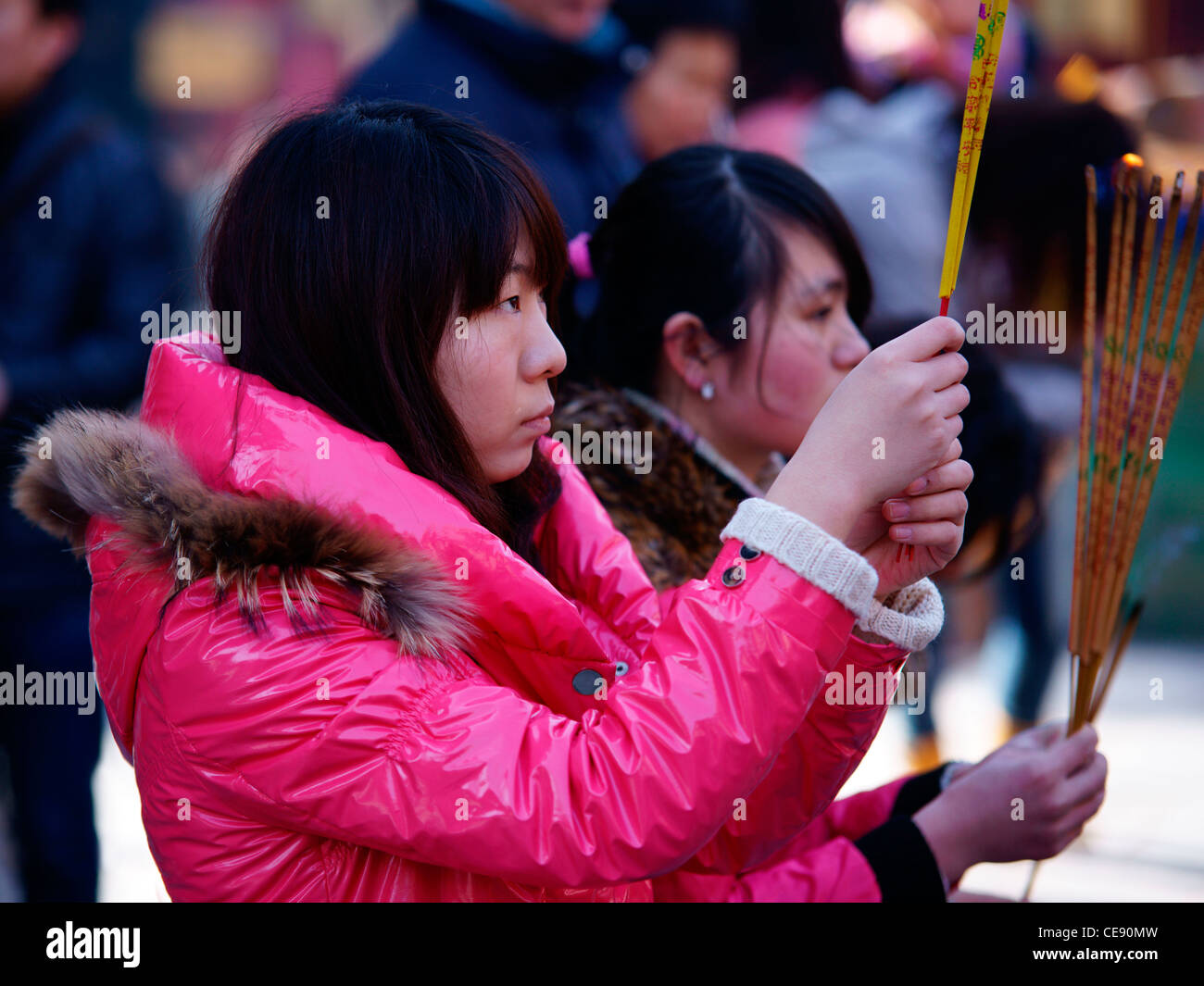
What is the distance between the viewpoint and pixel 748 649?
104 centimetres

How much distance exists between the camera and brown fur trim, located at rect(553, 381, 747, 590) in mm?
1731

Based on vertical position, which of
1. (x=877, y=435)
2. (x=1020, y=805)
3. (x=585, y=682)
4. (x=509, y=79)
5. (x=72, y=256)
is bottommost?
(x=1020, y=805)

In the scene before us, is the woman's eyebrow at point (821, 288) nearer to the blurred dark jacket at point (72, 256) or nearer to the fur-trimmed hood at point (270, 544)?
the fur-trimmed hood at point (270, 544)

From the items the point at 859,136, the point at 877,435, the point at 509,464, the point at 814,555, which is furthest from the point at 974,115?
the point at 859,136

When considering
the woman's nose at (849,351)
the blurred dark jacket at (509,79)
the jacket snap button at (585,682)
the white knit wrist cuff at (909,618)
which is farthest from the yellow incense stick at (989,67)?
the blurred dark jacket at (509,79)

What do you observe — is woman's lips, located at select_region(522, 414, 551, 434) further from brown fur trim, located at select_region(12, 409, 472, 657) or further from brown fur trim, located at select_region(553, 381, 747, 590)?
brown fur trim, located at select_region(553, 381, 747, 590)

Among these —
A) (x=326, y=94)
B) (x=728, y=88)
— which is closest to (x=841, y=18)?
(x=728, y=88)

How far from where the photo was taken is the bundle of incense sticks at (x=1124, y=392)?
1.35 metres

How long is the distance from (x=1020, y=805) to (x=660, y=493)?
2.00ft

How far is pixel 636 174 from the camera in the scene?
7.11 ft

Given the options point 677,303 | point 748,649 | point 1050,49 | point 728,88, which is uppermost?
point 1050,49

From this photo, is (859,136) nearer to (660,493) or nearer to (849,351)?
(849,351)

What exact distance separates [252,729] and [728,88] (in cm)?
273
